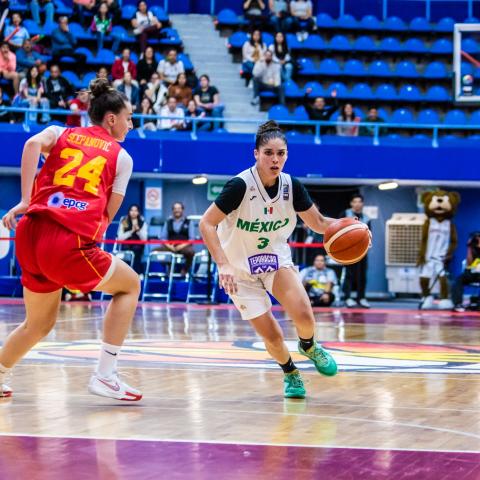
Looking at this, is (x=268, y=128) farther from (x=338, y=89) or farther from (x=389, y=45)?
(x=389, y=45)

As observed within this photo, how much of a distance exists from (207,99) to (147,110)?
1329 mm

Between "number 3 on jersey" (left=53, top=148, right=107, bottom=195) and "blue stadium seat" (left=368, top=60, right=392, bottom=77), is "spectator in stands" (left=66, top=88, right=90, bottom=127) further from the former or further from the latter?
"number 3 on jersey" (left=53, top=148, right=107, bottom=195)

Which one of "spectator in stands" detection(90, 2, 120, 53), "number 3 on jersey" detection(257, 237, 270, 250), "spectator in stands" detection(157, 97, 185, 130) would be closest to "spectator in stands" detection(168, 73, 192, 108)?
"spectator in stands" detection(157, 97, 185, 130)

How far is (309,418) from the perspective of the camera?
5262mm

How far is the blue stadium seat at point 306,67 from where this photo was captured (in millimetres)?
21828

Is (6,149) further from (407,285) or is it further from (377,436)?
(377,436)

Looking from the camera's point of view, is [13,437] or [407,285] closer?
[13,437]

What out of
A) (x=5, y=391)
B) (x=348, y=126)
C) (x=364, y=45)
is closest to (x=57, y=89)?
(x=348, y=126)

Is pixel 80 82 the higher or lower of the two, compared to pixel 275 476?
higher

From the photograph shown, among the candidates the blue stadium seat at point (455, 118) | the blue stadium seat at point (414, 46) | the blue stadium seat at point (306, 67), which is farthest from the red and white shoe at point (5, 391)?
the blue stadium seat at point (414, 46)

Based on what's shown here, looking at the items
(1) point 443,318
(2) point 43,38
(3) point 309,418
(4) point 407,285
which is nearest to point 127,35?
(2) point 43,38

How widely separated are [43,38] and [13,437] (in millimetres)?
17941

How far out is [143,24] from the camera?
21.3 metres

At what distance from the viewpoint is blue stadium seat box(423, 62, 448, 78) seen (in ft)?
72.9
